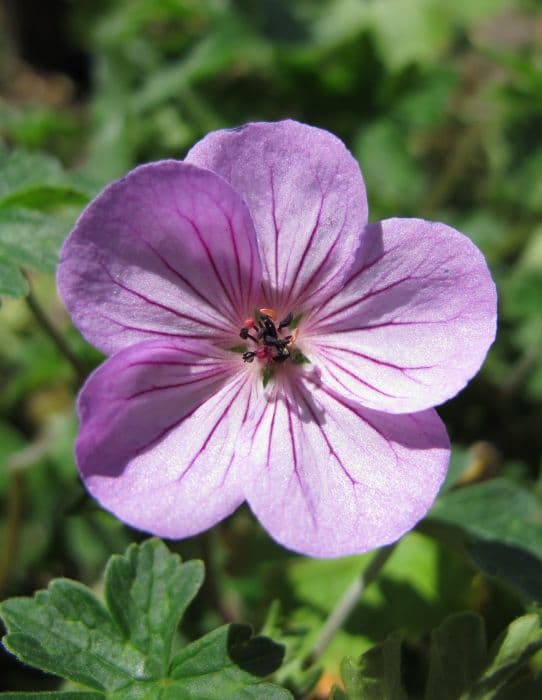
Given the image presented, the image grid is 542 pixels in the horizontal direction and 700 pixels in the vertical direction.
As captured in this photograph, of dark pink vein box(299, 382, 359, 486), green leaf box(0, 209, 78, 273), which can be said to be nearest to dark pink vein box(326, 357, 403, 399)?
dark pink vein box(299, 382, 359, 486)

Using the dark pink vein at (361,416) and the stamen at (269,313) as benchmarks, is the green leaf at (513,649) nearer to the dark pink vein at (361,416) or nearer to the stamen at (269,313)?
the dark pink vein at (361,416)

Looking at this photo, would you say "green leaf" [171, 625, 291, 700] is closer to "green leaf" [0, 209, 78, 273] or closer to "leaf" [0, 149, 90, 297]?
"leaf" [0, 149, 90, 297]

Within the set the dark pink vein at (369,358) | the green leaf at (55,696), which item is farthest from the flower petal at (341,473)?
the green leaf at (55,696)

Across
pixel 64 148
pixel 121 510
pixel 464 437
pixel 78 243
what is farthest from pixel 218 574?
pixel 64 148

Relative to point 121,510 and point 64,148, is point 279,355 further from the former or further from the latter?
point 64,148

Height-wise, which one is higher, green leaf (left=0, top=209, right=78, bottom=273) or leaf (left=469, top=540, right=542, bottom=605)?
green leaf (left=0, top=209, right=78, bottom=273)

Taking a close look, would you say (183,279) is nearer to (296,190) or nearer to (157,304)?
(157,304)

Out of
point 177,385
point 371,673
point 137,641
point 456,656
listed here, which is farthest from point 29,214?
point 456,656
